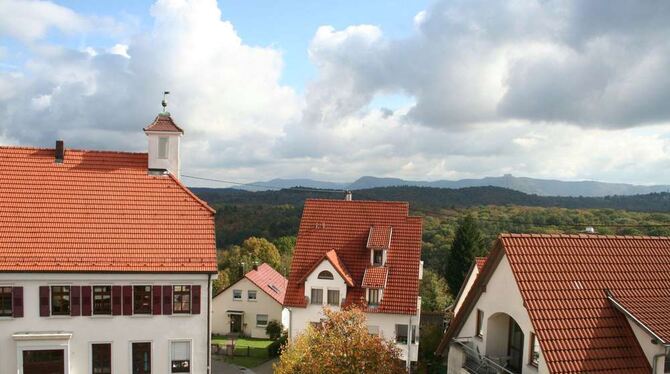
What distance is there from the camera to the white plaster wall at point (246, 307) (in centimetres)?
4288

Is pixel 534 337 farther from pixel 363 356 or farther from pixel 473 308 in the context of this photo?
pixel 363 356

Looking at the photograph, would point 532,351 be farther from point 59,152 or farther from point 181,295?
point 59,152

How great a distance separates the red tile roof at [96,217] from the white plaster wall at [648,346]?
15582mm

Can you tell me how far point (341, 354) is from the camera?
1560cm

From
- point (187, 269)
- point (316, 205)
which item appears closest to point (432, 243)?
point (316, 205)

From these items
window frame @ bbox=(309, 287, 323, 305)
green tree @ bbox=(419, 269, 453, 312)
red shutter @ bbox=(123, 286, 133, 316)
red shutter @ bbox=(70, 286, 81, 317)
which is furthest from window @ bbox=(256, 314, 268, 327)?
red shutter @ bbox=(70, 286, 81, 317)

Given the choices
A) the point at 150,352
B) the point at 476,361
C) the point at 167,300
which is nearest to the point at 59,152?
the point at 167,300

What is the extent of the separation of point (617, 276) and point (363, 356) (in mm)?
8024

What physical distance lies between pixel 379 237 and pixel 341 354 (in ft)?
41.5

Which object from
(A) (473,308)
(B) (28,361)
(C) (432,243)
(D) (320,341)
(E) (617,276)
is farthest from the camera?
(C) (432,243)

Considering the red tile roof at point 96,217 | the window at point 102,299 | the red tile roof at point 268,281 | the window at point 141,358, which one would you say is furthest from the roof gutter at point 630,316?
the red tile roof at point 268,281

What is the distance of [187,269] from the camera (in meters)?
20.2

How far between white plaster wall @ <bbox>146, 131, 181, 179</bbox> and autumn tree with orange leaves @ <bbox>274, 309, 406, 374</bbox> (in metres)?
11.5

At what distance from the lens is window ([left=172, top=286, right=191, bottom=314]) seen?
20516mm
